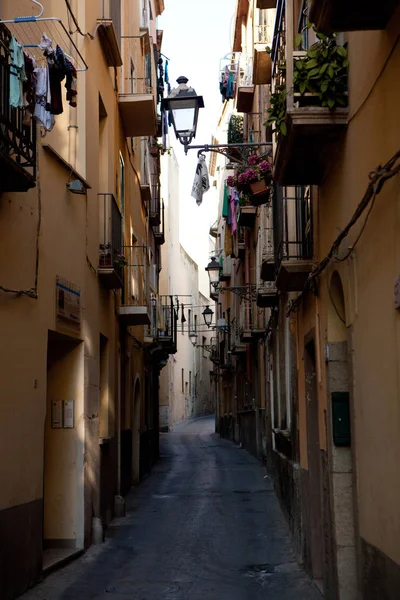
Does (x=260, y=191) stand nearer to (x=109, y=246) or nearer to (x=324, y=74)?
(x=109, y=246)

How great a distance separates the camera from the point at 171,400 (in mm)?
52188

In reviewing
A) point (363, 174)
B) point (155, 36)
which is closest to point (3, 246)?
point (363, 174)

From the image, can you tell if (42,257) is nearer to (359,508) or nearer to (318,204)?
(318,204)

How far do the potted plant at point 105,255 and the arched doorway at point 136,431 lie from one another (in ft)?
25.9

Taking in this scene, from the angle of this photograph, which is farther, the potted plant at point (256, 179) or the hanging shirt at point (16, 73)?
the potted plant at point (256, 179)

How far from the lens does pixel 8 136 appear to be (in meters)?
8.12

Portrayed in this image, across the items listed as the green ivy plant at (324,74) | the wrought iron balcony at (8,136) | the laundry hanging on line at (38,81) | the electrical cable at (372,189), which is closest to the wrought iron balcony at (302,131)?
the green ivy plant at (324,74)

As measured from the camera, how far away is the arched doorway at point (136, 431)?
21.4m

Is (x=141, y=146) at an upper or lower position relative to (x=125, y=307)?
upper

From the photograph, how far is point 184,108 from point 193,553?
602 cm

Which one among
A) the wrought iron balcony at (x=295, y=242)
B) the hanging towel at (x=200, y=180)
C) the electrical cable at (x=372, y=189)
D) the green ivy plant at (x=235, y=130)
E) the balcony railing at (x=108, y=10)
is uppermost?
the green ivy plant at (x=235, y=130)

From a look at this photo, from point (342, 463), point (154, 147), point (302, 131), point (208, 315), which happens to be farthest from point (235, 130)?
point (342, 463)

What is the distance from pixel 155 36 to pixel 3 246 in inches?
865

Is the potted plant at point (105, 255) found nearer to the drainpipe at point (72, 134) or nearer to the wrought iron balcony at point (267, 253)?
the drainpipe at point (72, 134)
